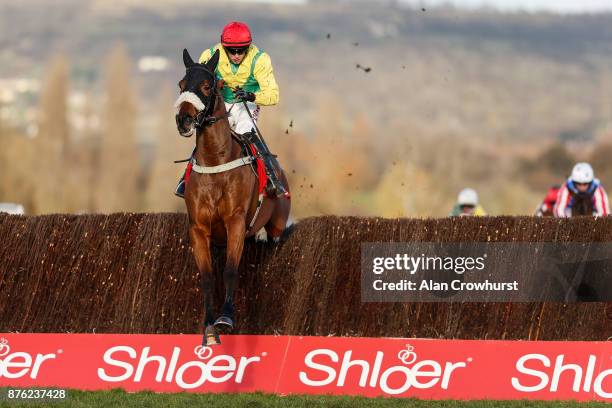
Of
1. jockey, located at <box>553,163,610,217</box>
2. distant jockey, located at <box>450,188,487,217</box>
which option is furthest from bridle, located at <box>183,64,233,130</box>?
distant jockey, located at <box>450,188,487,217</box>

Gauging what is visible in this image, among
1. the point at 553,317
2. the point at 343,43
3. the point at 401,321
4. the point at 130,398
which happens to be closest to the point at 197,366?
the point at 130,398

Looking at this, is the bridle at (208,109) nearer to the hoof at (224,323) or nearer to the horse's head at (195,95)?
the horse's head at (195,95)

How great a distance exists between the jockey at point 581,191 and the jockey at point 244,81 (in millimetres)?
5398

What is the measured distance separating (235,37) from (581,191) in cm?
636

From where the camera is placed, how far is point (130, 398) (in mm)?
8898

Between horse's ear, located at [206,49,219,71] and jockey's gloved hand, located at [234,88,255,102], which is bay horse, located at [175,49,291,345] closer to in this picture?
horse's ear, located at [206,49,219,71]

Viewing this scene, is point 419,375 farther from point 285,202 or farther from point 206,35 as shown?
point 206,35

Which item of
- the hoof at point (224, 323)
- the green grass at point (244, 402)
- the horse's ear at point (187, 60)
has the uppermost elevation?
the horse's ear at point (187, 60)

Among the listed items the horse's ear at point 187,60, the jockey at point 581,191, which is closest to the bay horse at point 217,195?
the horse's ear at point 187,60

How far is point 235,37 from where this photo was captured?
31.5 ft

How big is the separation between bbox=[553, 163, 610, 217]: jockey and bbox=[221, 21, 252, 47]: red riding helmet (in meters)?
6.01

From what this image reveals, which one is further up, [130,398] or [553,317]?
[553,317]

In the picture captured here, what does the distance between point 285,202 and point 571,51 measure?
56.7m

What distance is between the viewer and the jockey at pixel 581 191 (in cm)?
1386
